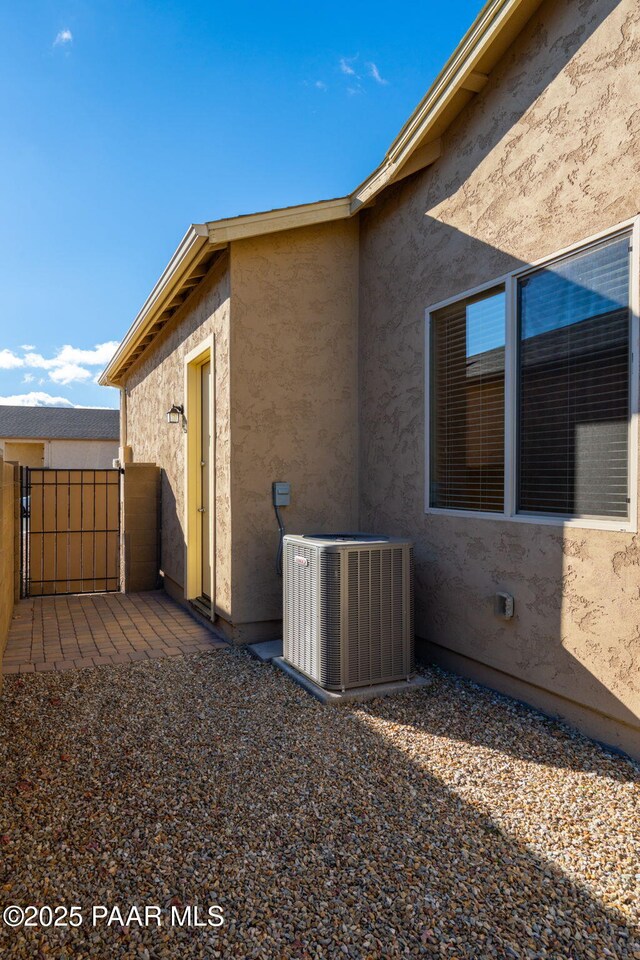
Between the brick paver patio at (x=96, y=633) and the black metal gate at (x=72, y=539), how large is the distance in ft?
5.28

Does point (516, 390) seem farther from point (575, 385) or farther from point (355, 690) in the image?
point (355, 690)

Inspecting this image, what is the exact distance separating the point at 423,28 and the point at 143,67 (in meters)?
4.13

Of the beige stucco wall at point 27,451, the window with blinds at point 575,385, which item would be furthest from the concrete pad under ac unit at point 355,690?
the beige stucco wall at point 27,451

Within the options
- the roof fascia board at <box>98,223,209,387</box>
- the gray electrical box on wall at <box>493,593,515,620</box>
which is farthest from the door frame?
the gray electrical box on wall at <box>493,593,515,620</box>

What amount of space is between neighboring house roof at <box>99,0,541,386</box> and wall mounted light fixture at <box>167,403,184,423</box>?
4.25 feet

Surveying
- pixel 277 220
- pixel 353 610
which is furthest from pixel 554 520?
pixel 277 220

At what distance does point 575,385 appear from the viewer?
352 centimetres

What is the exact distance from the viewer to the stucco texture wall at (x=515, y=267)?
3.23 m

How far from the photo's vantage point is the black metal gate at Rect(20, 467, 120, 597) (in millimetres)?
9062

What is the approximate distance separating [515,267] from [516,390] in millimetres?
830

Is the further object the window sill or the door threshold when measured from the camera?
the door threshold

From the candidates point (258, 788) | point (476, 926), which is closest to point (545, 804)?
point (476, 926)

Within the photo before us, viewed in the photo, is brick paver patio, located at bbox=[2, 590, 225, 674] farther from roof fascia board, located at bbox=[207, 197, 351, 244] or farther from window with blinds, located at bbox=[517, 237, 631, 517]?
roof fascia board, located at bbox=[207, 197, 351, 244]

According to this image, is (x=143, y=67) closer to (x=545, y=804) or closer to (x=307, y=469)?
(x=307, y=469)
